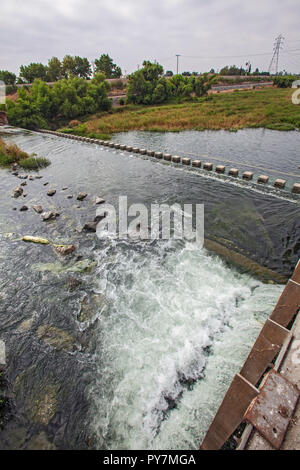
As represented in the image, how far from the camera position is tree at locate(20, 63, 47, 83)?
59469 mm

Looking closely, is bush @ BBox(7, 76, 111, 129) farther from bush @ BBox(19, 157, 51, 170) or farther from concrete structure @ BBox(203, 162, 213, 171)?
concrete structure @ BBox(203, 162, 213, 171)

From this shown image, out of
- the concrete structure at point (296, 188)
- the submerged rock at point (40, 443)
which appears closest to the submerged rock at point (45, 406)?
the submerged rock at point (40, 443)

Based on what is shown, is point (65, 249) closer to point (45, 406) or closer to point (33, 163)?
point (45, 406)

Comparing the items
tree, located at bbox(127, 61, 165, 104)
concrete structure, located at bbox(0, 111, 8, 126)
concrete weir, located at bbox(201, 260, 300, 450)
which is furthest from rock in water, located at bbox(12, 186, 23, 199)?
tree, located at bbox(127, 61, 165, 104)

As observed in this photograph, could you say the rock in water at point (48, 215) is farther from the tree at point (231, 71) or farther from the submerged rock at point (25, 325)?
the tree at point (231, 71)

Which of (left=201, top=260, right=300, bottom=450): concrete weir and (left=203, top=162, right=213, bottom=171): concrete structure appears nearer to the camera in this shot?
(left=201, top=260, right=300, bottom=450): concrete weir

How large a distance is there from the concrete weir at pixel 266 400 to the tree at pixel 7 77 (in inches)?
3236

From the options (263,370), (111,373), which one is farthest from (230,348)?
(111,373)

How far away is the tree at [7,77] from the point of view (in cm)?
5662

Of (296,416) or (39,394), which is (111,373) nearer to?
(39,394)

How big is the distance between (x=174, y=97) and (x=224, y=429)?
6075 centimetres

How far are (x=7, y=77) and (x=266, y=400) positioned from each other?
275ft

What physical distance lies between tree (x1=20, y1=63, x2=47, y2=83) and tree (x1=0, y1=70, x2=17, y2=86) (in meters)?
2.86

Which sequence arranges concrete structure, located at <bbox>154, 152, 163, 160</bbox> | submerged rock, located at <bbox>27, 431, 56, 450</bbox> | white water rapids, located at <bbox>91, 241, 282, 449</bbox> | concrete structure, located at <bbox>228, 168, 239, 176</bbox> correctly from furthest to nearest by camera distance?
concrete structure, located at <bbox>154, 152, 163, 160</bbox>
concrete structure, located at <bbox>228, 168, 239, 176</bbox>
white water rapids, located at <bbox>91, 241, 282, 449</bbox>
submerged rock, located at <bbox>27, 431, 56, 450</bbox>
